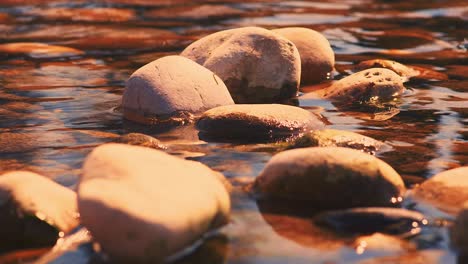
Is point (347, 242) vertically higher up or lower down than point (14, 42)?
higher up

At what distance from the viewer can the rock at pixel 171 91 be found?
5699 millimetres

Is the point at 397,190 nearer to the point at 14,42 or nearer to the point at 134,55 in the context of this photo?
the point at 134,55

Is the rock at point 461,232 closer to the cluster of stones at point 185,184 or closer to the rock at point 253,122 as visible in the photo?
the cluster of stones at point 185,184

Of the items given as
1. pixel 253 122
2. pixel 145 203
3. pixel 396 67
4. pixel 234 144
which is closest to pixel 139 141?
pixel 234 144

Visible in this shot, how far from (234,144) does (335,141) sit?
0.66m

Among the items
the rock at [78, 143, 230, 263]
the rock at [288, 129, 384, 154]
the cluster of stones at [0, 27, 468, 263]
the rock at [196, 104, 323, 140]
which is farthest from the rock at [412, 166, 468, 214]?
the rock at [196, 104, 323, 140]

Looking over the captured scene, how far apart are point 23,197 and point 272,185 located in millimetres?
1157

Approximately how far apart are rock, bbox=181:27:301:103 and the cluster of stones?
99 mm

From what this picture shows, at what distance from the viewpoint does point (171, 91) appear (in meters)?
5.71

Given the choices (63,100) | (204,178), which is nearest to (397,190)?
(204,178)

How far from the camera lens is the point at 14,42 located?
882 cm

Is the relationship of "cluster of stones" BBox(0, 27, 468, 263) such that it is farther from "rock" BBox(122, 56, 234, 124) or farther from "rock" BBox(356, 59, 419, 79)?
"rock" BBox(356, 59, 419, 79)

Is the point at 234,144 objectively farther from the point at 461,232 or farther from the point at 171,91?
the point at 461,232

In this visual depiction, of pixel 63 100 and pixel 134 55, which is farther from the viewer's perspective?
pixel 134 55
